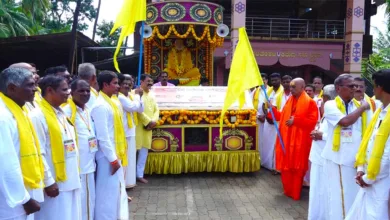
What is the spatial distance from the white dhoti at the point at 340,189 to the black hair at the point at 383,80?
3.72 feet

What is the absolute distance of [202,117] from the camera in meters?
6.70

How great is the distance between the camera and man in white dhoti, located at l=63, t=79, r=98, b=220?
3.51 meters

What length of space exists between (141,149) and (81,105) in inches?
114

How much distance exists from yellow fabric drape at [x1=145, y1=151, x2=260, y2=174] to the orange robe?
1.14 metres

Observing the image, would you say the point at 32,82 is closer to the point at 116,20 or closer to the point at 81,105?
the point at 81,105

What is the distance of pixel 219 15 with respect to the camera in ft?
31.9

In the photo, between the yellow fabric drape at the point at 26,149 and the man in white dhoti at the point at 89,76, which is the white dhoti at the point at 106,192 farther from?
the yellow fabric drape at the point at 26,149

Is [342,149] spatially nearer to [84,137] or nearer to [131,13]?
[84,137]

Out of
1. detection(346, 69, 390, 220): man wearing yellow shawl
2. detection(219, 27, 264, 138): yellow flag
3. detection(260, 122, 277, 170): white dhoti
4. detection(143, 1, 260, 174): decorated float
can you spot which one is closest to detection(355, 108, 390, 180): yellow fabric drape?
detection(346, 69, 390, 220): man wearing yellow shawl

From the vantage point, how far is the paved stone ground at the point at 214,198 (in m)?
4.91

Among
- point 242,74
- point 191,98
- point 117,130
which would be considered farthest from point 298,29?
point 117,130

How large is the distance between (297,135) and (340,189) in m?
1.66

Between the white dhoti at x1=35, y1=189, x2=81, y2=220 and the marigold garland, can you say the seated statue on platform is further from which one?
the white dhoti at x1=35, y1=189, x2=81, y2=220

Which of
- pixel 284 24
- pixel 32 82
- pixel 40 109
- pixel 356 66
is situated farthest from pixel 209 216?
pixel 284 24
